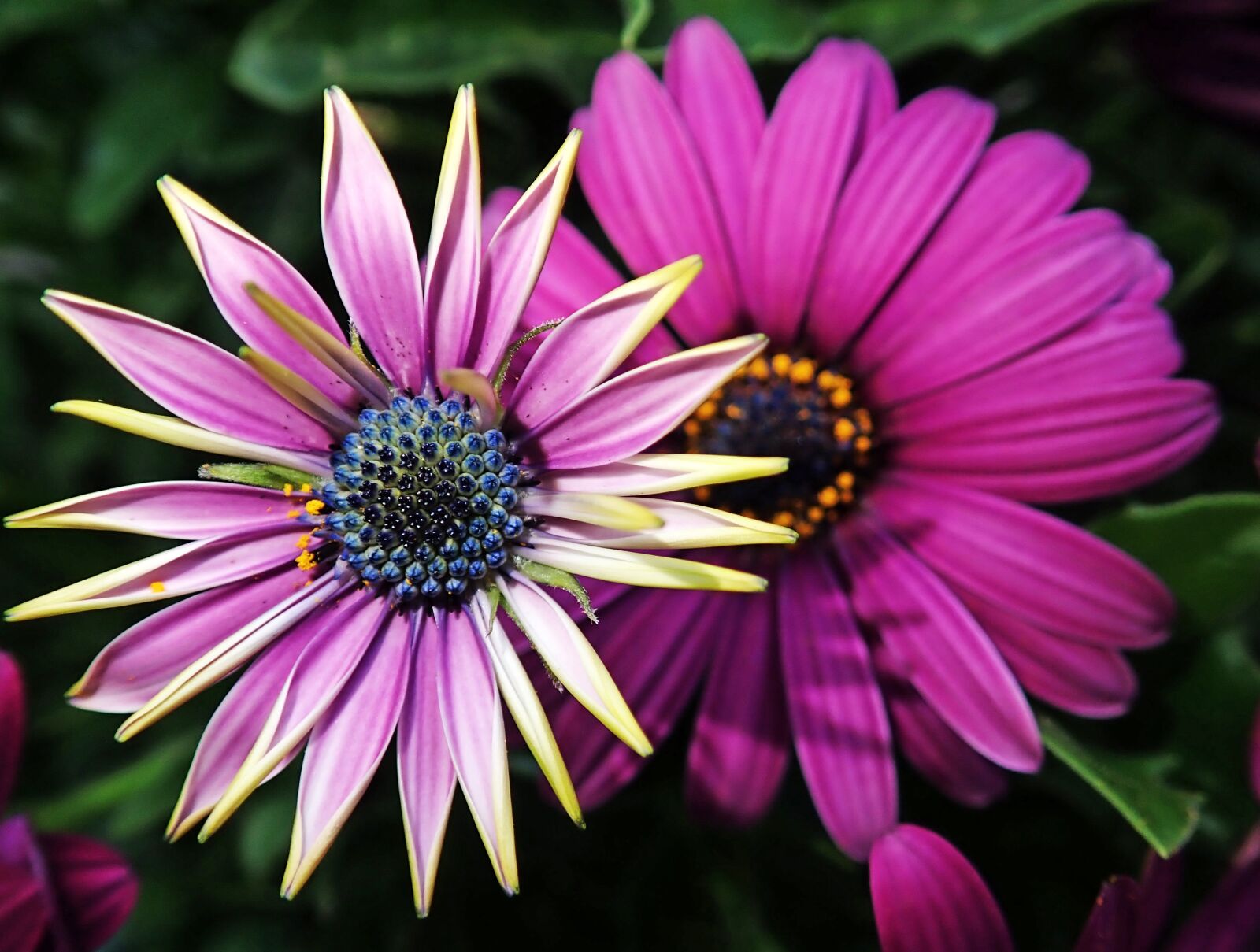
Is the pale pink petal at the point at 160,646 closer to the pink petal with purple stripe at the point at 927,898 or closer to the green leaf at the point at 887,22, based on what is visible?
the pink petal with purple stripe at the point at 927,898

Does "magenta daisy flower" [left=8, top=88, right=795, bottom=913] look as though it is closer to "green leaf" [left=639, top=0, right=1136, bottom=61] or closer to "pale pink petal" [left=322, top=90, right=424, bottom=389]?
"pale pink petal" [left=322, top=90, right=424, bottom=389]


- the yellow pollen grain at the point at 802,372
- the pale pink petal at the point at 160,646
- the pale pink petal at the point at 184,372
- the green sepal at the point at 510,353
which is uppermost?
the pale pink petal at the point at 184,372

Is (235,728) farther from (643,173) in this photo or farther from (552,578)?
(643,173)

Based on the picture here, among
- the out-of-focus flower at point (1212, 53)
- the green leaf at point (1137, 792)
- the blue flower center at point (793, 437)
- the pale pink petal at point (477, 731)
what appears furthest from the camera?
the out-of-focus flower at point (1212, 53)

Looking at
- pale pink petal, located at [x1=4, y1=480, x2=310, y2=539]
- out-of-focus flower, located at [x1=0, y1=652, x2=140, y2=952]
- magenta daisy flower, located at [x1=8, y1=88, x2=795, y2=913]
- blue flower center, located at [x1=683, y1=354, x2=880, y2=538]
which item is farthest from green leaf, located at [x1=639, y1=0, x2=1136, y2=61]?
out-of-focus flower, located at [x1=0, y1=652, x2=140, y2=952]

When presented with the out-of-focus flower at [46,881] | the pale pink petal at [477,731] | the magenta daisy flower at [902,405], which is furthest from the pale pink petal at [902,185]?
the out-of-focus flower at [46,881]

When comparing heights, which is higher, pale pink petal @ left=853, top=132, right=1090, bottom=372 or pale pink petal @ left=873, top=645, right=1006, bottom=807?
pale pink petal @ left=853, top=132, right=1090, bottom=372

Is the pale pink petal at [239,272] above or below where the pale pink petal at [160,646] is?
above

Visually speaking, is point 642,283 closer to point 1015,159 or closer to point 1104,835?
point 1015,159
